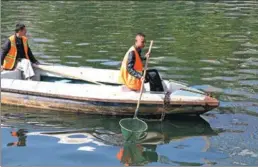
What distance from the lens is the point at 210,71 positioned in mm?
15141

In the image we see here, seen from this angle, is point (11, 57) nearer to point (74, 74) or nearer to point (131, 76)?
point (74, 74)

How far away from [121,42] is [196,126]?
9553 millimetres

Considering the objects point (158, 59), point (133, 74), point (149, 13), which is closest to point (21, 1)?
point (149, 13)

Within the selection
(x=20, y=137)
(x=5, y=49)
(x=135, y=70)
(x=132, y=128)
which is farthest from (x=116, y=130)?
(x=5, y=49)

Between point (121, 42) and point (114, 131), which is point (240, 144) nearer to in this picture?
point (114, 131)

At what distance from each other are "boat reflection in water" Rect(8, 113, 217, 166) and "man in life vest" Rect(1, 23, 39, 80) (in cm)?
228

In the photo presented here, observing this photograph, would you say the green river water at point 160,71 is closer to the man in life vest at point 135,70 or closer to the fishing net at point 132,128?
the fishing net at point 132,128

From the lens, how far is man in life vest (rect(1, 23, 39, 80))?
12.6m

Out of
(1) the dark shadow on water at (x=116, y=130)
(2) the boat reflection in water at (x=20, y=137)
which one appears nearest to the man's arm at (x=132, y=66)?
(1) the dark shadow on water at (x=116, y=130)

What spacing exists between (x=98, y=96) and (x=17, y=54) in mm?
2870

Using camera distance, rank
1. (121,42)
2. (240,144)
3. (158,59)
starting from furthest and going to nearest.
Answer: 1. (121,42)
2. (158,59)
3. (240,144)

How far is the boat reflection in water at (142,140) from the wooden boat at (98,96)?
266mm

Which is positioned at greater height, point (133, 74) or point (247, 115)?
point (133, 74)

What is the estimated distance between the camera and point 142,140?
10.1 meters
